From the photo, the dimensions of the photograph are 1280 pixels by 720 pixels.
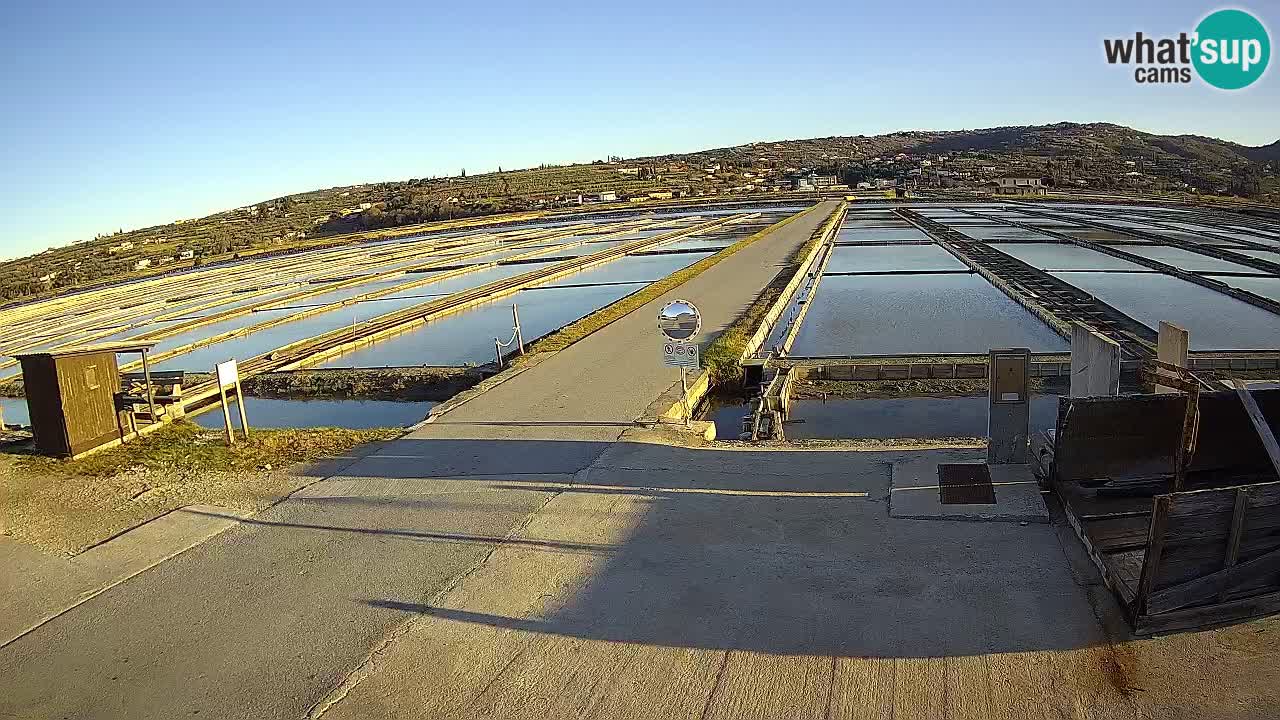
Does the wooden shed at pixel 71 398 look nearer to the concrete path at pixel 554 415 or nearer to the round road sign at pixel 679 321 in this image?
the concrete path at pixel 554 415

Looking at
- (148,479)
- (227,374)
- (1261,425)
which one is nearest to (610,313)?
(227,374)

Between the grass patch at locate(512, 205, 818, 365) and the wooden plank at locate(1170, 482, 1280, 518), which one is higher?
the wooden plank at locate(1170, 482, 1280, 518)

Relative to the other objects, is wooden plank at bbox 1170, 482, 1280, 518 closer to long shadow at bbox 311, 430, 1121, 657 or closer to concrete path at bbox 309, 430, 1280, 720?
concrete path at bbox 309, 430, 1280, 720

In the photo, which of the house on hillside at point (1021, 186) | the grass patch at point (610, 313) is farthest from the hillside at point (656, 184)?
the grass patch at point (610, 313)

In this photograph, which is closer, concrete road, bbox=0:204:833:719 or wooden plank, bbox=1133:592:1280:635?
wooden plank, bbox=1133:592:1280:635

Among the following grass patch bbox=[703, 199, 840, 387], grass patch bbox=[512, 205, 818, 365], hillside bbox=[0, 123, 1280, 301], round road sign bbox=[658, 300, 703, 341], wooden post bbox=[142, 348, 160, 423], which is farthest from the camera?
hillside bbox=[0, 123, 1280, 301]

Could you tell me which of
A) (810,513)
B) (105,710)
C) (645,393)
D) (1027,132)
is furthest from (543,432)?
(1027,132)

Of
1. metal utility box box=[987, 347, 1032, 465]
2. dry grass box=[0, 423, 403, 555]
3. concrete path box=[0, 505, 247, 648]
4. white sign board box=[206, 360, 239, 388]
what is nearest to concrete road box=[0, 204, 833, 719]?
concrete path box=[0, 505, 247, 648]
